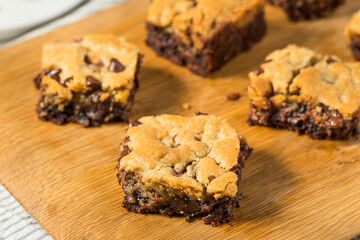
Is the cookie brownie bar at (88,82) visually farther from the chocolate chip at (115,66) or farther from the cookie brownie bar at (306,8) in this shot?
the cookie brownie bar at (306,8)

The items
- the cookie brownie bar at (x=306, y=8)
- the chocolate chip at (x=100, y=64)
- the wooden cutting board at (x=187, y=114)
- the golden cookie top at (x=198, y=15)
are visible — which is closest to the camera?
the wooden cutting board at (x=187, y=114)

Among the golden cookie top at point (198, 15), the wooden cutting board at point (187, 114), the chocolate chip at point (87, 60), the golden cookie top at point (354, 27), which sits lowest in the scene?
the wooden cutting board at point (187, 114)

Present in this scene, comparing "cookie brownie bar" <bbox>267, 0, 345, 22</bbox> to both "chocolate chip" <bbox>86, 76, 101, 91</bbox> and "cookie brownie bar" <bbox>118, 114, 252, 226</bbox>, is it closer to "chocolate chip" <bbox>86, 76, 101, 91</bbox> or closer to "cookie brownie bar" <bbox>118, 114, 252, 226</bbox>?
"cookie brownie bar" <bbox>118, 114, 252, 226</bbox>

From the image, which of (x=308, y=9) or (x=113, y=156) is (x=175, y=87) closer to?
(x=113, y=156)

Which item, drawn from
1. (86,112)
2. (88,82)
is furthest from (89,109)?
(88,82)

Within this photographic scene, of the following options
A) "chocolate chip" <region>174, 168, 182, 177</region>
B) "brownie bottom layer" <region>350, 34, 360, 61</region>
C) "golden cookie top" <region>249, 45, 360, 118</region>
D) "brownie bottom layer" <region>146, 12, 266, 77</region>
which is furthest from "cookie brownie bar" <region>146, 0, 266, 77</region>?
"chocolate chip" <region>174, 168, 182, 177</region>

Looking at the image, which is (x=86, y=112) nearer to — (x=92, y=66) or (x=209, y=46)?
(x=92, y=66)

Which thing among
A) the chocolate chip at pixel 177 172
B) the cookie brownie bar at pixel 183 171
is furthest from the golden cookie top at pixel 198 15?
the chocolate chip at pixel 177 172
